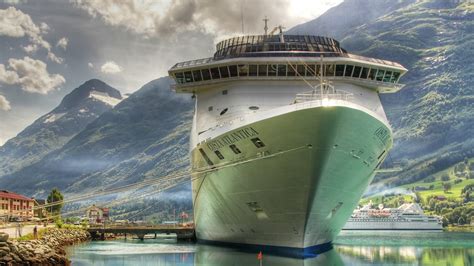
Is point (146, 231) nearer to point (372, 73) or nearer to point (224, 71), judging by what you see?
point (224, 71)

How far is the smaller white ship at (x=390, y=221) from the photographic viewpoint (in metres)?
131

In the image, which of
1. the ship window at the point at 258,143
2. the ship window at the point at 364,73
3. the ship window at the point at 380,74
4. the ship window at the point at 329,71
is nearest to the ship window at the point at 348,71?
the ship window at the point at 329,71

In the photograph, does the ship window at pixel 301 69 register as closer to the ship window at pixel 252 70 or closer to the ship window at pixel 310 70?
the ship window at pixel 310 70

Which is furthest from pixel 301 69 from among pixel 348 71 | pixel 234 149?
pixel 234 149

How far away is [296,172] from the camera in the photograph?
27.6 metres

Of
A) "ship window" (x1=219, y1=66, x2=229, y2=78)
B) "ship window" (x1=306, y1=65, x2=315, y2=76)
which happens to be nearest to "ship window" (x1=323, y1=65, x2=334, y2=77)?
"ship window" (x1=306, y1=65, x2=315, y2=76)

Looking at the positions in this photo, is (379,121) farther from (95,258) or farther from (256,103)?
(95,258)

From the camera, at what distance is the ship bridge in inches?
1361

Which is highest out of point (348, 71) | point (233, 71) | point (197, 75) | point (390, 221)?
point (197, 75)

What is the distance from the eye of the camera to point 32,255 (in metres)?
29.3

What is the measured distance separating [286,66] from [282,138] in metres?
8.91

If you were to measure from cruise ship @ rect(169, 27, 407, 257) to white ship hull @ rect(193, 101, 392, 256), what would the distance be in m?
0.05

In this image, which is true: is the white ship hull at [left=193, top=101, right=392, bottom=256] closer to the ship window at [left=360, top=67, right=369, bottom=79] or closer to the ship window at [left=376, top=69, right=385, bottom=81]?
the ship window at [left=360, top=67, right=369, bottom=79]

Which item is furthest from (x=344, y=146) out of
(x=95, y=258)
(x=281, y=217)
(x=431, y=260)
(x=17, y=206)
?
(x=17, y=206)
